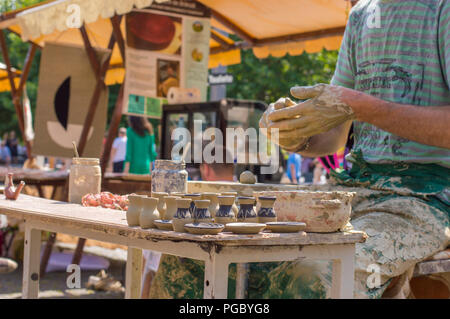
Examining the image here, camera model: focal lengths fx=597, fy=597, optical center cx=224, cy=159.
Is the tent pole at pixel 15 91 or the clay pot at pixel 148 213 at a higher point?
the tent pole at pixel 15 91

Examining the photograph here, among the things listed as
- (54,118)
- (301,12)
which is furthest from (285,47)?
(54,118)

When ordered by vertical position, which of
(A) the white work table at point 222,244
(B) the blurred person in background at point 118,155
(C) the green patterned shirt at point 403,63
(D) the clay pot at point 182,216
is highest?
(C) the green patterned shirt at point 403,63

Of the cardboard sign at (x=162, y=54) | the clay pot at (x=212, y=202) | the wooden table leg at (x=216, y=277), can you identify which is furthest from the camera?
the cardboard sign at (x=162, y=54)

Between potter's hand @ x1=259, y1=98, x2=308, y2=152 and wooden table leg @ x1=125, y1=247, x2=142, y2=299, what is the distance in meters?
0.73

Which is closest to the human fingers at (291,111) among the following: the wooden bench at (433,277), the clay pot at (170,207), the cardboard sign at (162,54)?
the clay pot at (170,207)

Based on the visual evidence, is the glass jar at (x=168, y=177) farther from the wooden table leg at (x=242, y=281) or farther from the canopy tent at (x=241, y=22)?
the canopy tent at (x=241, y=22)

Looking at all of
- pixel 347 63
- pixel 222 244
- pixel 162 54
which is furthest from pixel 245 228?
pixel 162 54

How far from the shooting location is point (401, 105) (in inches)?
90.0

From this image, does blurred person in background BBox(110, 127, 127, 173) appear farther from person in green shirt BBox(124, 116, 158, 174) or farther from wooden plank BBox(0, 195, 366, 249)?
wooden plank BBox(0, 195, 366, 249)

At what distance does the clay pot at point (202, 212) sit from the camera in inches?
67.2

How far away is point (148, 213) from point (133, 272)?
0.74 meters

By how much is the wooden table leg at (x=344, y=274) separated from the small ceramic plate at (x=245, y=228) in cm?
29

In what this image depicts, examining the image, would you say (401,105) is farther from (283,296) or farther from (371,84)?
(283,296)
